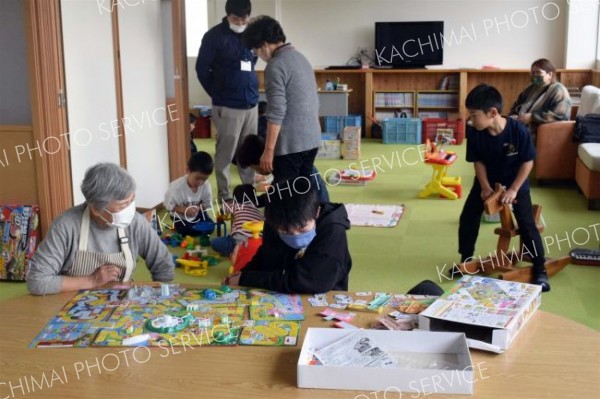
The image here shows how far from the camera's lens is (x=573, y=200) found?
5.88 m

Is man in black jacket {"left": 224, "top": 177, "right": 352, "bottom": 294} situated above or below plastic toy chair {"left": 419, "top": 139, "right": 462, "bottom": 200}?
above

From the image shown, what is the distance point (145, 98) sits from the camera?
17.7ft

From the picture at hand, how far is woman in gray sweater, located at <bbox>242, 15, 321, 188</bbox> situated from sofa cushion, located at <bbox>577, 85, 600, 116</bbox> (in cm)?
354

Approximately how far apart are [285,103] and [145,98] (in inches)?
74.7

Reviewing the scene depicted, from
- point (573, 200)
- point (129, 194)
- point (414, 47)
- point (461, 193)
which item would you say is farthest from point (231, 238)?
point (414, 47)

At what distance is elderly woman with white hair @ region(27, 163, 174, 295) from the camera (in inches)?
89.5

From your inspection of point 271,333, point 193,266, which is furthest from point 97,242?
point 193,266

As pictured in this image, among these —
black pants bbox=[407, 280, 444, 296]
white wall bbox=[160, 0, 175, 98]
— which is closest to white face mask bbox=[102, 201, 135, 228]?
black pants bbox=[407, 280, 444, 296]

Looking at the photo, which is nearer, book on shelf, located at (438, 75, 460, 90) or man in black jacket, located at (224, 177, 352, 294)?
man in black jacket, located at (224, 177, 352, 294)

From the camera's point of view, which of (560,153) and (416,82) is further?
(416,82)

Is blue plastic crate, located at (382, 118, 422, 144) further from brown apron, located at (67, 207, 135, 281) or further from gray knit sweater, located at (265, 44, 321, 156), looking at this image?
brown apron, located at (67, 207, 135, 281)

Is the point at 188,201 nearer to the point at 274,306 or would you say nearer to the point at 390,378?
the point at 274,306

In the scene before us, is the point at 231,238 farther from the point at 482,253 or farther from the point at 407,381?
the point at 407,381

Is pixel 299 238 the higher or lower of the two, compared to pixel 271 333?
higher
